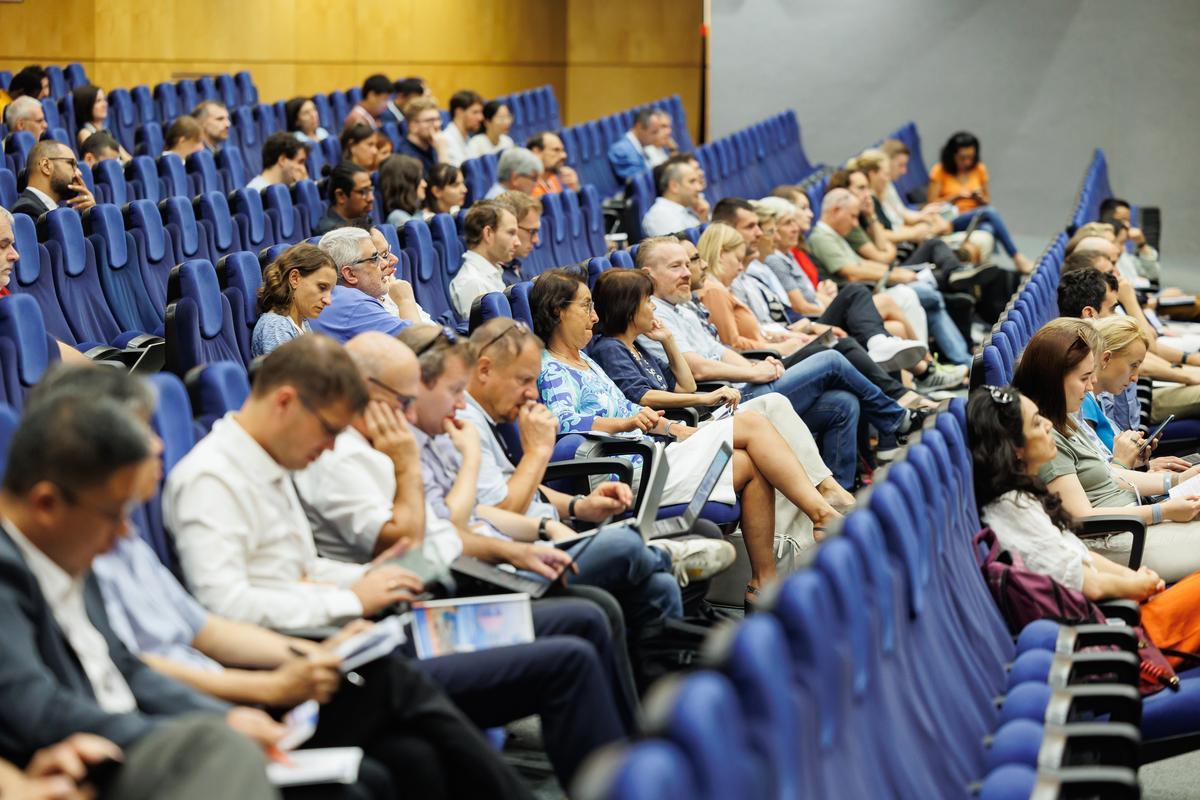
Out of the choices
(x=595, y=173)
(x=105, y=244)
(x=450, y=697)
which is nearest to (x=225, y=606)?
(x=450, y=697)

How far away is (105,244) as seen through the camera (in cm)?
390

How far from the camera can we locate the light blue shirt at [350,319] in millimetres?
3281

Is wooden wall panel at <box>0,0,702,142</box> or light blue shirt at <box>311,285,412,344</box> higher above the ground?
wooden wall panel at <box>0,0,702,142</box>

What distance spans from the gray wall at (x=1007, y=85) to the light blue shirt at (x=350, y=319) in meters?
6.94

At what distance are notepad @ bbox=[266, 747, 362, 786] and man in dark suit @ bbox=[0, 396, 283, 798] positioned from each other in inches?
1.6

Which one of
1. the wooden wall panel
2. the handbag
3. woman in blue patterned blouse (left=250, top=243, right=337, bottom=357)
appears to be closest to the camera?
the handbag

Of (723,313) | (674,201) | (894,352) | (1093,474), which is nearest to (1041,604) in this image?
(1093,474)

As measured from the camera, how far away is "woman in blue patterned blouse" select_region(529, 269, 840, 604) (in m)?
3.18

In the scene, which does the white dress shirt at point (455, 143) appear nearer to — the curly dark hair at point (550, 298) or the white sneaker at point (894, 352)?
the white sneaker at point (894, 352)

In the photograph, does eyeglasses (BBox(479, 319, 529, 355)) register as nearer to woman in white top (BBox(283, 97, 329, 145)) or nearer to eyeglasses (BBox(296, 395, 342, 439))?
eyeglasses (BBox(296, 395, 342, 439))

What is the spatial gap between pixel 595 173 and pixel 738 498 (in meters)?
5.02

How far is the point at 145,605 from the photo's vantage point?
1753mm

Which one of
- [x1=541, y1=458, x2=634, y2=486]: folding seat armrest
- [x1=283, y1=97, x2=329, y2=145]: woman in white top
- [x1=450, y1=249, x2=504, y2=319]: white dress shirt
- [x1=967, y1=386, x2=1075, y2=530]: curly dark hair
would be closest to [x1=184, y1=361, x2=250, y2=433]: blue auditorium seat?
[x1=541, y1=458, x2=634, y2=486]: folding seat armrest

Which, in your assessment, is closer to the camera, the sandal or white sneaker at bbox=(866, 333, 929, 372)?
the sandal
